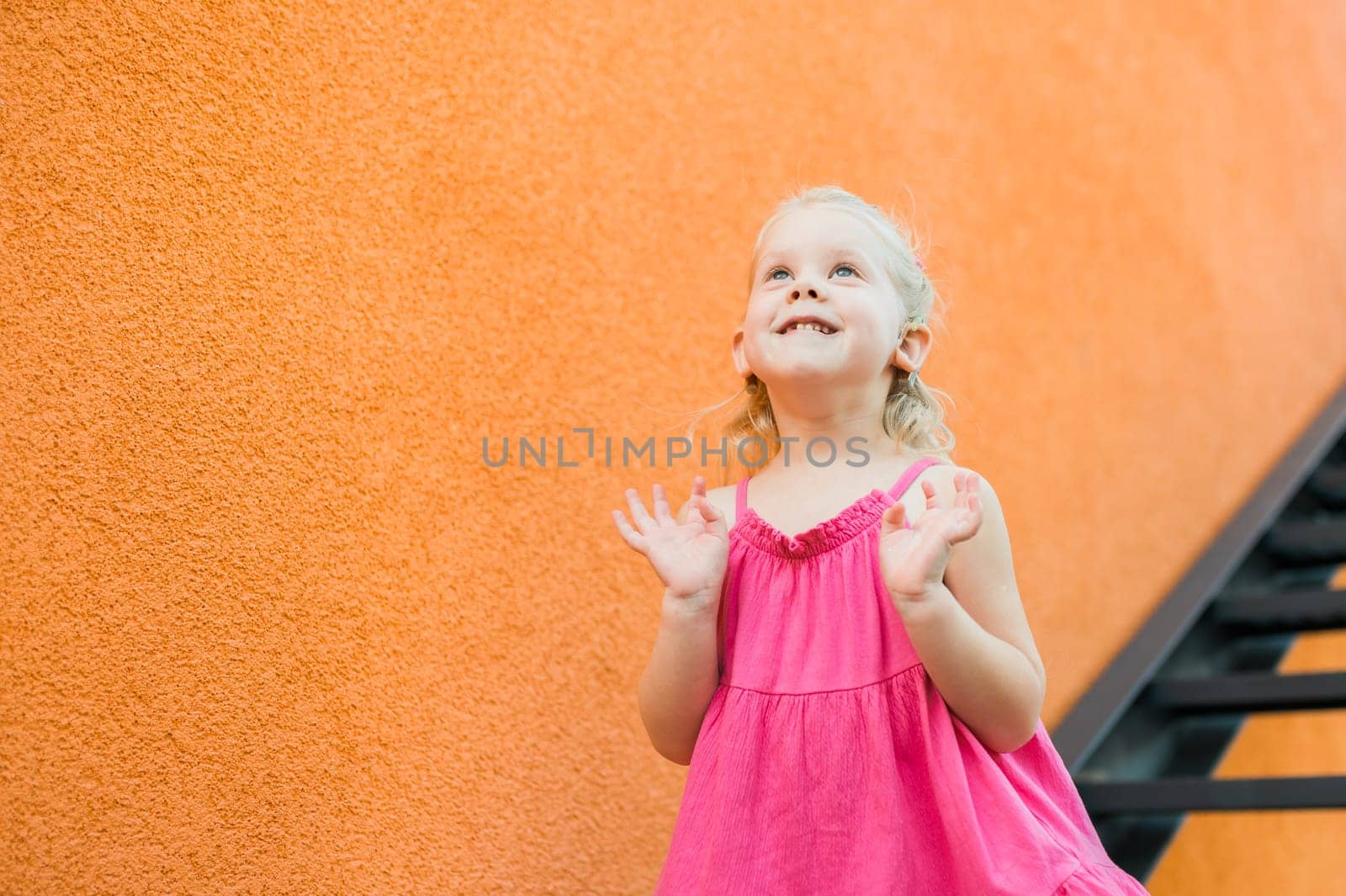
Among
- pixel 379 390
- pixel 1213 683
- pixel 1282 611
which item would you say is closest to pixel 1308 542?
pixel 1282 611

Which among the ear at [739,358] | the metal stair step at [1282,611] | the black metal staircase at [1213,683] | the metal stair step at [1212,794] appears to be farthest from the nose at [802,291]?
the metal stair step at [1282,611]

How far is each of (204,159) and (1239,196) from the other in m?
3.01

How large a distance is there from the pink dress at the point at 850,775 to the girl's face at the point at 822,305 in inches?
5.6

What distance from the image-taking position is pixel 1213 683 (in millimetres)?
2396

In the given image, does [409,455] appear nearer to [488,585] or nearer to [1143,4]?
[488,585]

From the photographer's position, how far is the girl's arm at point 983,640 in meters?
1.01

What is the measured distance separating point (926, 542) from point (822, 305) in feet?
0.94

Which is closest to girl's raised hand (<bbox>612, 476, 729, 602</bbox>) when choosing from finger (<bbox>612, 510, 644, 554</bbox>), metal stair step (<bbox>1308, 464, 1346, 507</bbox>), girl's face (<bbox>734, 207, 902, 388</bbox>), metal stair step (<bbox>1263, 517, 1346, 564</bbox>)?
finger (<bbox>612, 510, 644, 554</bbox>)

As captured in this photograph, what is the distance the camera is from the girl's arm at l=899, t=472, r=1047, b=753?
39.9 inches

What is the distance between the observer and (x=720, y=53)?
193 centimetres

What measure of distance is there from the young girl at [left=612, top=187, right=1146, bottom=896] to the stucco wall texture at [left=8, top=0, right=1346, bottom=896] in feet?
1.20

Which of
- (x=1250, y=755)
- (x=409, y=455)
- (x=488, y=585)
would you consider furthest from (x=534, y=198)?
(x=1250, y=755)

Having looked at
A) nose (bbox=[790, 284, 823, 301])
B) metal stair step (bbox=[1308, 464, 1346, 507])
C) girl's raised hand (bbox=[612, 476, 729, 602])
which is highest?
nose (bbox=[790, 284, 823, 301])

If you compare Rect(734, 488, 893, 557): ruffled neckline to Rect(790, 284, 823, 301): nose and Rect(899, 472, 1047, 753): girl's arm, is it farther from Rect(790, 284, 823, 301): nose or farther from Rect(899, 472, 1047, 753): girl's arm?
Rect(790, 284, 823, 301): nose
